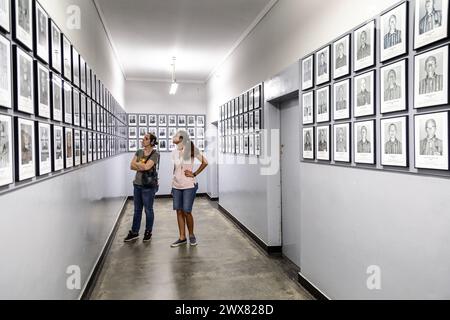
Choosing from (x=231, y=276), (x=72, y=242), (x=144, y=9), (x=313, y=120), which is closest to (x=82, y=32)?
(x=144, y=9)

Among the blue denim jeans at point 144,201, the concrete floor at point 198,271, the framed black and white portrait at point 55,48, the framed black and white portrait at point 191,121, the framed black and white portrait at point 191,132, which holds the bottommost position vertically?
the concrete floor at point 198,271

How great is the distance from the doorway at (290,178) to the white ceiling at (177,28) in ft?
4.22

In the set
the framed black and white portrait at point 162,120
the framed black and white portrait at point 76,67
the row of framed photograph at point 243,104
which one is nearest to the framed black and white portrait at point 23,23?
the framed black and white portrait at point 76,67

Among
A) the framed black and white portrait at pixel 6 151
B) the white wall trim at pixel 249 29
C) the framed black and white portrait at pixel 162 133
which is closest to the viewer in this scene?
the framed black and white portrait at pixel 6 151

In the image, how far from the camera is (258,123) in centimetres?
428

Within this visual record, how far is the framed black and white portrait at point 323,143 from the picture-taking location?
8.50 ft

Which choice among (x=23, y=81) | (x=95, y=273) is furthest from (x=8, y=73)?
(x=95, y=273)

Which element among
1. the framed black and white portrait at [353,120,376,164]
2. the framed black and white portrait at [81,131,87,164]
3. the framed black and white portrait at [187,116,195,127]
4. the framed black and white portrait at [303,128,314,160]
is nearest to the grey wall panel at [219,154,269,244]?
the framed black and white portrait at [303,128,314,160]

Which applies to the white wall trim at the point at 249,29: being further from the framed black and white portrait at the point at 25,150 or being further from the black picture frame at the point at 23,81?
the framed black and white portrait at the point at 25,150

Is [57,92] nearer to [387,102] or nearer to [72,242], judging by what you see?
[72,242]

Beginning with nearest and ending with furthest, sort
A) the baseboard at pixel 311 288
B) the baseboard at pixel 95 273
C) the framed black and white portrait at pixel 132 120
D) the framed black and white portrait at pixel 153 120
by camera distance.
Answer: the baseboard at pixel 311 288, the baseboard at pixel 95 273, the framed black and white portrait at pixel 132 120, the framed black and white portrait at pixel 153 120

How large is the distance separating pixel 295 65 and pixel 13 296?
274cm

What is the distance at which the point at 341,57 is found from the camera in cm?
238

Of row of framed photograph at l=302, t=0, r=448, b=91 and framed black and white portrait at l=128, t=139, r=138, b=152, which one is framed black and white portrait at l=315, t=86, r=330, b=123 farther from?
framed black and white portrait at l=128, t=139, r=138, b=152
